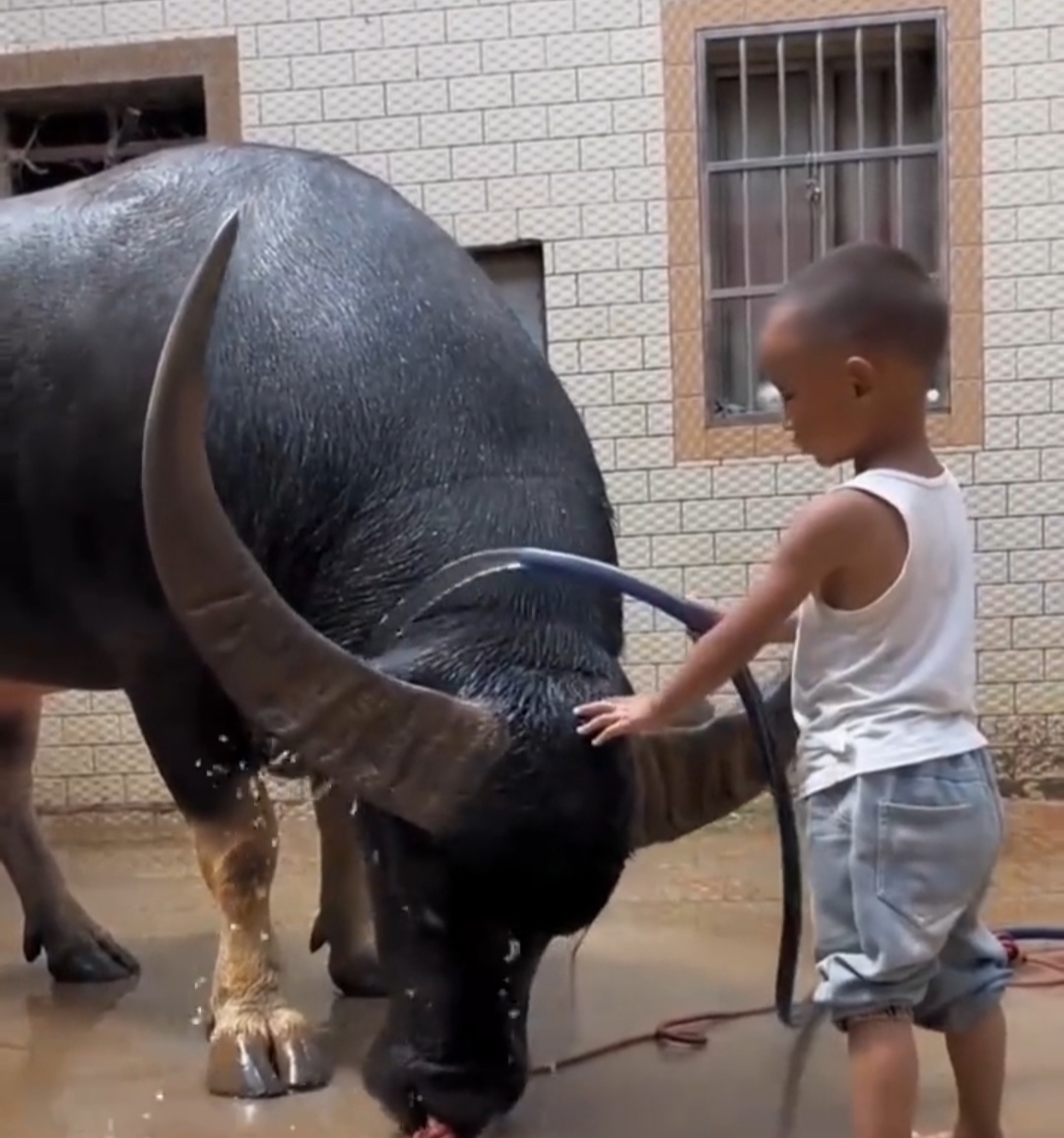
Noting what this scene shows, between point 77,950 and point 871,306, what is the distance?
2.38m

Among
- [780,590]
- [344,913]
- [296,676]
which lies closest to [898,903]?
[780,590]

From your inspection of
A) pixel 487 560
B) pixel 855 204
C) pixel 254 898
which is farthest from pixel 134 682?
pixel 855 204

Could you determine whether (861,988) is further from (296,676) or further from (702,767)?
(296,676)

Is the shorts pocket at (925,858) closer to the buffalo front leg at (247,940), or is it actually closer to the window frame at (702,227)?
the buffalo front leg at (247,940)

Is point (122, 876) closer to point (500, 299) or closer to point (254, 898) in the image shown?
point (254, 898)

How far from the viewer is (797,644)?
6.82 feet

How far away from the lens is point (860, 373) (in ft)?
6.38

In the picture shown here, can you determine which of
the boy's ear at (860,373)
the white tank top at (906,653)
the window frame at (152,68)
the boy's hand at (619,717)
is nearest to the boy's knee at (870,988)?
the white tank top at (906,653)

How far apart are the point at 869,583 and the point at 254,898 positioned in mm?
1362

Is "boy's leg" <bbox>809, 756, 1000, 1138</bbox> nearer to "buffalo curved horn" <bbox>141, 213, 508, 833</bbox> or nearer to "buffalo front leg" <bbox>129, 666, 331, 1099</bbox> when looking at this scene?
"buffalo curved horn" <bbox>141, 213, 508, 833</bbox>

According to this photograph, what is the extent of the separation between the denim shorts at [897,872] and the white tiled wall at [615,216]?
9.99ft

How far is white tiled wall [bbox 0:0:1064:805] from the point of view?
5.03m

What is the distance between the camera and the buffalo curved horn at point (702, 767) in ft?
7.61

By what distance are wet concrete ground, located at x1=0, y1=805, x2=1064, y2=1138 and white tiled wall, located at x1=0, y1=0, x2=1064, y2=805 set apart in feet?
3.08
